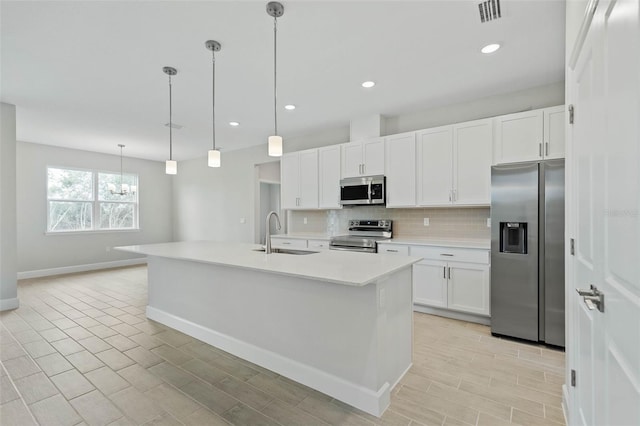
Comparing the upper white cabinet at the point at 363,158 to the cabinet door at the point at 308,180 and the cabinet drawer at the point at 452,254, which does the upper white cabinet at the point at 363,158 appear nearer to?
the cabinet door at the point at 308,180

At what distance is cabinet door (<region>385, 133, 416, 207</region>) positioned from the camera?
3.86 metres

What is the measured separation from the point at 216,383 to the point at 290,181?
11.5 feet

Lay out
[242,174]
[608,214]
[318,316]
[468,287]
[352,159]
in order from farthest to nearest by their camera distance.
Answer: [242,174] → [352,159] → [468,287] → [318,316] → [608,214]

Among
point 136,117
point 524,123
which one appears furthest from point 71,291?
point 524,123

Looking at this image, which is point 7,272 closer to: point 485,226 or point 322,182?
point 322,182

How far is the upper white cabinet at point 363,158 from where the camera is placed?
4.13 m

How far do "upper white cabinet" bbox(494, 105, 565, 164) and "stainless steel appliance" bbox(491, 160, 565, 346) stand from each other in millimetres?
356

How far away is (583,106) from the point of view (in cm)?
143

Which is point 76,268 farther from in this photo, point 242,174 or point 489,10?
point 489,10

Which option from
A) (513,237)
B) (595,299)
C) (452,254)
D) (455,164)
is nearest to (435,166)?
(455,164)

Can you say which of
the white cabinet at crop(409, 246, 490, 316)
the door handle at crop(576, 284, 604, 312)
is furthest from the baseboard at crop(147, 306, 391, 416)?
the white cabinet at crop(409, 246, 490, 316)

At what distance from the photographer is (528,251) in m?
2.81

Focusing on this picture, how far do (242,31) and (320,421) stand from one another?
2837mm

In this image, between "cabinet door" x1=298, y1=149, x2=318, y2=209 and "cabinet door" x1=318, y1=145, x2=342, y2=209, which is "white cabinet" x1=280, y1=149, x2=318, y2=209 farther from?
"cabinet door" x1=318, y1=145, x2=342, y2=209
